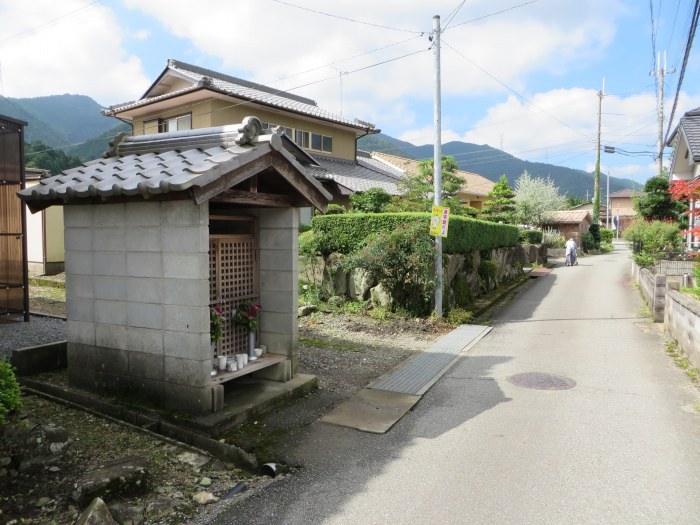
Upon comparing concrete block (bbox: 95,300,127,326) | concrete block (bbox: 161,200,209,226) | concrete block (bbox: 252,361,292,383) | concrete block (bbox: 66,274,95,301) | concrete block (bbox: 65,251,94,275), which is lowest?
concrete block (bbox: 252,361,292,383)

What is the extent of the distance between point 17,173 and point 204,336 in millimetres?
8579

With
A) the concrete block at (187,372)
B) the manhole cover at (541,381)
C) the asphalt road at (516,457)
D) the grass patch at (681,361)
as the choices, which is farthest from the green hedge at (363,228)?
the concrete block at (187,372)

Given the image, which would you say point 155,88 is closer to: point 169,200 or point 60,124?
point 169,200

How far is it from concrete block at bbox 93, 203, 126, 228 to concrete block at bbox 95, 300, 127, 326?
3.26 feet

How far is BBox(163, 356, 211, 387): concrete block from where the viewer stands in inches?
221

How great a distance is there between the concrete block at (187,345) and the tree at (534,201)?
3762 centimetres

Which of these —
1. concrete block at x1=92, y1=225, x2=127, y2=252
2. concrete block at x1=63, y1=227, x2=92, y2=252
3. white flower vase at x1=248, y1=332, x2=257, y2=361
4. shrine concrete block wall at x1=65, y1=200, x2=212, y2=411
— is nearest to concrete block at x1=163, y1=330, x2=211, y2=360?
shrine concrete block wall at x1=65, y1=200, x2=212, y2=411

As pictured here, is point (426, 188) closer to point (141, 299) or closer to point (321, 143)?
point (321, 143)

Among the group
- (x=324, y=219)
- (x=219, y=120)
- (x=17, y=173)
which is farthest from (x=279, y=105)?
(x=17, y=173)

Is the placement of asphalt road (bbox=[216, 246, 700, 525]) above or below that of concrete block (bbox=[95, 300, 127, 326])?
below

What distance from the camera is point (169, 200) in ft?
18.4

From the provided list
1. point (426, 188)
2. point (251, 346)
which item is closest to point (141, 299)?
point (251, 346)

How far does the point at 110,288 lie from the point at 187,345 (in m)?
1.46

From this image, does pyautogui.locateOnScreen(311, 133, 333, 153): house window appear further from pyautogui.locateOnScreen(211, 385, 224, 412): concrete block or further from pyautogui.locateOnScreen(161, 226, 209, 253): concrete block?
pyautogui.locateOnScreen(211, 385, 224, 412): concrete block
